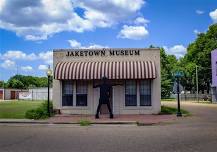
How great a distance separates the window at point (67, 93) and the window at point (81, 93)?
44cm

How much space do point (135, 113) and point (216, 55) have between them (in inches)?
1170

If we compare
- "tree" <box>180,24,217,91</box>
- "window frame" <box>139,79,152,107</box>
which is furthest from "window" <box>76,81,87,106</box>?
"tree" <box>180,24,217,91</box>

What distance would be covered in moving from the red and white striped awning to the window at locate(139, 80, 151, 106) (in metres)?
1.36

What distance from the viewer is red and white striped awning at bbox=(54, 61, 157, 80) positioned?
1095 inches

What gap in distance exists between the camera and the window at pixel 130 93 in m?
28.8

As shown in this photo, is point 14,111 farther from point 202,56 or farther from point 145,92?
point 202,56

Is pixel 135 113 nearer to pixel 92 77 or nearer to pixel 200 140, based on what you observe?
pixel 92 77

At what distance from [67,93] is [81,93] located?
1.00 metres

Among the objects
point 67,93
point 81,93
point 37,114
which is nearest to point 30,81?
point 67,93

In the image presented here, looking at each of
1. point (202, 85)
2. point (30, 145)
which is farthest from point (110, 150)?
point (202, 85)

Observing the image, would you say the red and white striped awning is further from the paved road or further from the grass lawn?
the paved road

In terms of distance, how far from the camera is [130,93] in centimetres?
2892

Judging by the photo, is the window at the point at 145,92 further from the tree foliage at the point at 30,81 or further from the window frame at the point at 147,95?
the tree foliage at the point at 30,81

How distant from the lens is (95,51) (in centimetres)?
2956
